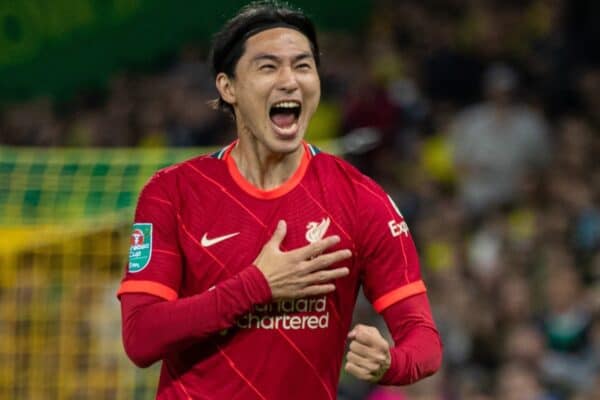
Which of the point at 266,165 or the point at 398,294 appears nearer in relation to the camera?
the point at 398,294

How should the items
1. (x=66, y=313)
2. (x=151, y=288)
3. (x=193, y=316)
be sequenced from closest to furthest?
(x=193, y=316) < (x=151, y=288) < (x=66, y=313)

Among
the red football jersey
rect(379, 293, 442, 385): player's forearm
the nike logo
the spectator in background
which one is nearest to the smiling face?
the red football jersey

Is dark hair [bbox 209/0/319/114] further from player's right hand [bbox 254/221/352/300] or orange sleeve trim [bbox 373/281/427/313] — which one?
orange sleeve trim [bbox 373/281/427/313]

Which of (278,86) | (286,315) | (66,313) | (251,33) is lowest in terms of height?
(66,313)

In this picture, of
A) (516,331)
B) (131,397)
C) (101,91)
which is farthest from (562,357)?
(101,91)

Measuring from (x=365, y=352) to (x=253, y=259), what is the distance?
0.45 metres

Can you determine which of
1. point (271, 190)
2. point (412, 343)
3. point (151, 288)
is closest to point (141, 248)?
point (151, 288)

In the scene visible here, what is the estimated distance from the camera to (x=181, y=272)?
3881 mm

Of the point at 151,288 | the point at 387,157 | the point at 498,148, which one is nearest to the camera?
the point at 151,288

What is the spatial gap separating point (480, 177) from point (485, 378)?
1.96 metres

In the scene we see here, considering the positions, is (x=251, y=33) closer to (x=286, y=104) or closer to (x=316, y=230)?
(x=286, y=104)

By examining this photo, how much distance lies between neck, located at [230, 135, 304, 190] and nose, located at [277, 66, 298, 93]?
0.20 metres

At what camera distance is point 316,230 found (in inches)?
153

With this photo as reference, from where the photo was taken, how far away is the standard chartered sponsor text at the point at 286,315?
3816mm
